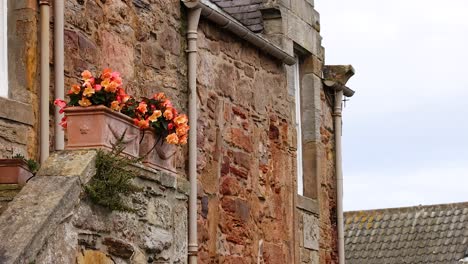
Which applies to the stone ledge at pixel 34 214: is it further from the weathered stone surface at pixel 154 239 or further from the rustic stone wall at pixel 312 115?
the rustic stone wall at pixel 312 115

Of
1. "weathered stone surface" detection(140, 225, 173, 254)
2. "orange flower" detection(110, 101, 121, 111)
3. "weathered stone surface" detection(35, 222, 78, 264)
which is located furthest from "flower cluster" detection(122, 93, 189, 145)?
"weathered stone surface" detection(35, 222, 78, 264)

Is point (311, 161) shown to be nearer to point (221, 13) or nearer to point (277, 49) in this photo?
point (277, 49)

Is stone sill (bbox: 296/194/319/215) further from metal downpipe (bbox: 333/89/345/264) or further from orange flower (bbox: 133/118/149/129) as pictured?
orange flower (bbox: 133/118/149/129)

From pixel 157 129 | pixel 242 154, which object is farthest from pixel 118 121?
pixel 242 154

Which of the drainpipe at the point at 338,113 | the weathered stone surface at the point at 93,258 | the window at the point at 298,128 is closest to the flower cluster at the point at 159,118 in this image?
the weathered stone surface at the point at 93,258

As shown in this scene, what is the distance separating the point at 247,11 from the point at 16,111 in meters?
4.89

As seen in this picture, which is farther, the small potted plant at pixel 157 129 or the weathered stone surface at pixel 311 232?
the weathered stone surface at pixel 311 232

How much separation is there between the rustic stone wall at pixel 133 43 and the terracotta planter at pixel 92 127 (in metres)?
1.86

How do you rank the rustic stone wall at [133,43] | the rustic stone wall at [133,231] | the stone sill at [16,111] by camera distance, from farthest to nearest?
→ 1. the rustic stone wall at [133,43]
2. the stone sill at [16,111]
3. the rustic stone wall at [133,231]

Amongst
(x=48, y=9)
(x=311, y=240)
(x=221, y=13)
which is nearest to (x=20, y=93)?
(x=48, y=9)

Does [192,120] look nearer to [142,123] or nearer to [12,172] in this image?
[142,123]

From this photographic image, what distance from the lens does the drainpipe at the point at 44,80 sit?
873cm

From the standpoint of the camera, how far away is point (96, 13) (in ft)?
31.9

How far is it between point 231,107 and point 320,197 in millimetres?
2354
